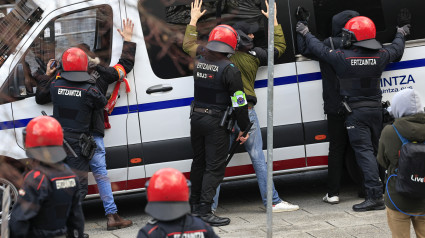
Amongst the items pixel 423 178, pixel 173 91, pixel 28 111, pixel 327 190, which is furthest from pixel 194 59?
pixel 423 178

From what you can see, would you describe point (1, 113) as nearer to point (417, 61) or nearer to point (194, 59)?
point (194, 59)

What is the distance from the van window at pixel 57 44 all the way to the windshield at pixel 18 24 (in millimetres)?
135

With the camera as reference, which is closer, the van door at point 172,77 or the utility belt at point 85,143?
the utility belt at point 85,143

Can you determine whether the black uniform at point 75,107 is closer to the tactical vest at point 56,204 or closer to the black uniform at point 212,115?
the black uniform at point 212,115

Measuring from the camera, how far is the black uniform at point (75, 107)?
6801 mm

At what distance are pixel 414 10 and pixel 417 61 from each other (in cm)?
52

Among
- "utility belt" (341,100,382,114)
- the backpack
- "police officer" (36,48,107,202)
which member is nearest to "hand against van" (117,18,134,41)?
"police officer" (36,48,107,202)

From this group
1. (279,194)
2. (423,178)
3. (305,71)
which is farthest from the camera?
(279,194)

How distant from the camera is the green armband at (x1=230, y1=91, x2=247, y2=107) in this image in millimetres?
6816

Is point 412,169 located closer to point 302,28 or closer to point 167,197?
point 167,197

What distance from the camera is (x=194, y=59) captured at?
7.25 meters

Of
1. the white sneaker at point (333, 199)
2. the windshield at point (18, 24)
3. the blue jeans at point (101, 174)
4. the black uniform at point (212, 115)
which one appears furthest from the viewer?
the white sneaker at point (333, 199)

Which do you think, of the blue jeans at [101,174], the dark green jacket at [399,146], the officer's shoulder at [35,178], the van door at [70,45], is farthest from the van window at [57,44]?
the dark green jacket at [399,146]

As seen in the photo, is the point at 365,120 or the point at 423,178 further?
the point at 365,120
